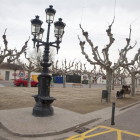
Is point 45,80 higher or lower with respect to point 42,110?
higher

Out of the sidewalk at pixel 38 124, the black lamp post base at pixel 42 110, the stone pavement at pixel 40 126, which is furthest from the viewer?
the black lamp post base at pixel 42 110

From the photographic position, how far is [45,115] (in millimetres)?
5703

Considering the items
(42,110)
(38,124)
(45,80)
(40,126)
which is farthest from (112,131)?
(45,80)

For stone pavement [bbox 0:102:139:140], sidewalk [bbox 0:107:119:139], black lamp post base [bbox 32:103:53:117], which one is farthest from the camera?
black lamp post base [bbox 32:103:53:117]

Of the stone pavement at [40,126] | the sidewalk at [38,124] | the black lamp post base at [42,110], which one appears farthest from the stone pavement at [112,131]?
the black lamp post base at [42,110]

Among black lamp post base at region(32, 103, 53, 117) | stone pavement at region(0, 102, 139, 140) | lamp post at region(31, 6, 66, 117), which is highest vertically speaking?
lamp post at region(31, 6, 66, 117)

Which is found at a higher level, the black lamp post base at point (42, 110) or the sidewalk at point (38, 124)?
the black lamp post base at point (42, 110)

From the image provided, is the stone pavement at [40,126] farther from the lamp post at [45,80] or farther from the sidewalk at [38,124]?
the lamp post at [45,80]

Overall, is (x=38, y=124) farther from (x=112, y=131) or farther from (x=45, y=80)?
(x=112, y=131)

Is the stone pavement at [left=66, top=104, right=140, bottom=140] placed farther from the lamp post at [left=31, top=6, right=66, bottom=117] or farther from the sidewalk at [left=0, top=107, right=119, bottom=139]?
the lamp post at [left=31, top=6, right=66, bottom=117]

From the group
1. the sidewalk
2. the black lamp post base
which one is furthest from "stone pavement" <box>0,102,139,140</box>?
the black lamp post base

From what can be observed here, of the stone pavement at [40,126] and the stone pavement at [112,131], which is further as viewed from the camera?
the stone pavement at [112,131]

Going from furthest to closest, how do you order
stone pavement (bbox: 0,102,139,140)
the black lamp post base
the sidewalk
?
the black lamp post base < the sidewalk < stone pavement (bbox: 0,102,139,140)

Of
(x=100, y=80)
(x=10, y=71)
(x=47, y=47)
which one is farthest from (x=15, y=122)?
(x=100, y=80)
